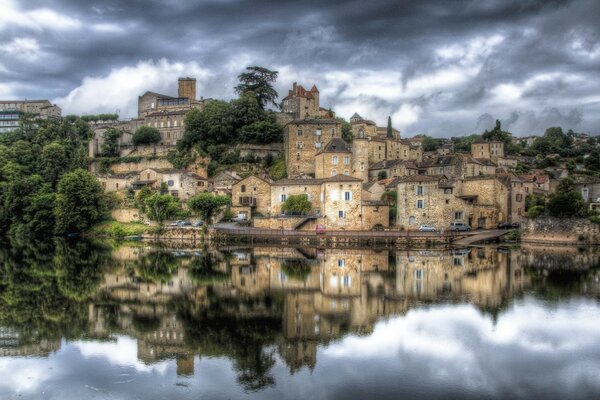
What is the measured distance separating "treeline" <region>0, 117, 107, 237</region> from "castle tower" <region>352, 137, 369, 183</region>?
2613 cm

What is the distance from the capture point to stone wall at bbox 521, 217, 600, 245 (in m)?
41.1

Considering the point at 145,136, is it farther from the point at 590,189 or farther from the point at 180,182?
the point at 590,189

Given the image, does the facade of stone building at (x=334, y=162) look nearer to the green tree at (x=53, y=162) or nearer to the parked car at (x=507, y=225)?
the parked car at (x=507, y=225)

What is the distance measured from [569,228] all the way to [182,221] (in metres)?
Answer: 33.8

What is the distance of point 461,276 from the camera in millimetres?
25859

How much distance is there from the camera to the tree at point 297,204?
45844 millimetres

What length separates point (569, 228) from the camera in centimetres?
4181

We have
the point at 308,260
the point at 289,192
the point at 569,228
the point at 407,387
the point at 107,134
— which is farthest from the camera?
the point at 107,134

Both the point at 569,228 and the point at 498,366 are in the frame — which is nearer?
the point at 498,366

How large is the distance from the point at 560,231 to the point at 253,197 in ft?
89.2

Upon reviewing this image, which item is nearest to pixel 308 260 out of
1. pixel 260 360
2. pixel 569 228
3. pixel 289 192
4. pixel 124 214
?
pixel 289 192

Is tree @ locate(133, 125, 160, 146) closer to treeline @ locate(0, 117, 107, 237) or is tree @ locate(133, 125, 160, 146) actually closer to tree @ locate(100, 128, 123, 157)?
tree @ locate(100, 128, 123, 157)

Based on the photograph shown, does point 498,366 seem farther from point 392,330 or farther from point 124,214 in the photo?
point 124,214

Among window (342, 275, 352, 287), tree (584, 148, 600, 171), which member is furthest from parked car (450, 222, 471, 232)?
tree (584, 148, 600, 171)
